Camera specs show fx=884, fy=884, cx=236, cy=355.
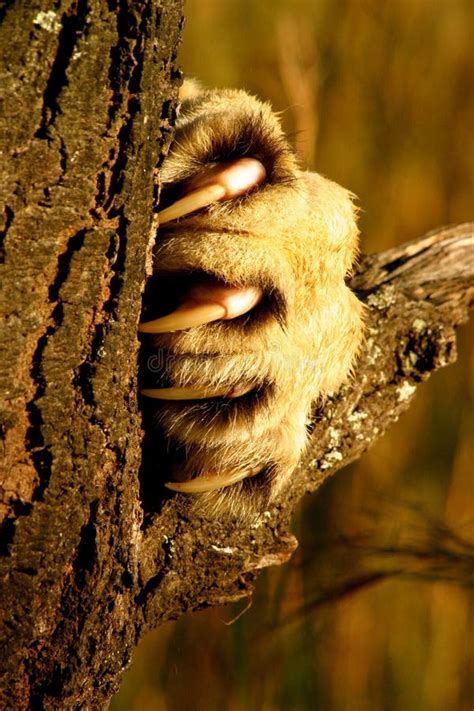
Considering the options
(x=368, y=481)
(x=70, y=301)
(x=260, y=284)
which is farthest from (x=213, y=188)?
(x=368, y=481)

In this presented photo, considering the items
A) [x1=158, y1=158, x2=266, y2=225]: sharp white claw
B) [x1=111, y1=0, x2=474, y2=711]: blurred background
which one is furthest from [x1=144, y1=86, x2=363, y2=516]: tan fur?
[x1=111, y1=0, x2=474, y2=711]: blurred background

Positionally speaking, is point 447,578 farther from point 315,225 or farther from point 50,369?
point 50,369

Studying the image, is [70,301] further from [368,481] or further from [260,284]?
[368,481]

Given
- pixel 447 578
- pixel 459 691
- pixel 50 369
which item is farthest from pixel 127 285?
pixel 459 691

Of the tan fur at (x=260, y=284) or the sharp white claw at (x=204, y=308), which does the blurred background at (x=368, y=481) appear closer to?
the tan fur at (x=260, y=284)

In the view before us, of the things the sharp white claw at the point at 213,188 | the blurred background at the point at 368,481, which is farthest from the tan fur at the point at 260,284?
the blurred background at the point at 368,481
